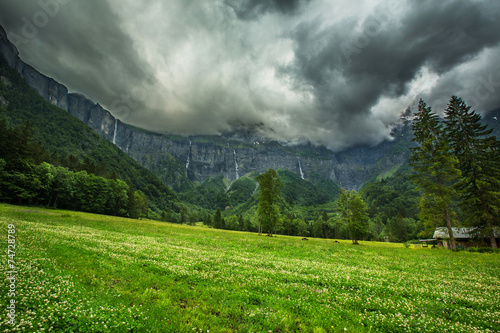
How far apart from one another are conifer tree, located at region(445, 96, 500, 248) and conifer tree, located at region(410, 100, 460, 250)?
8.00 ft

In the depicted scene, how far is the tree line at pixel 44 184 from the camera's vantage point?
59.2 m

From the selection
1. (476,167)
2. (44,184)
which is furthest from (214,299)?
(44,184)

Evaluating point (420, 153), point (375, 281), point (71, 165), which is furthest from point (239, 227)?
point (375, 281)

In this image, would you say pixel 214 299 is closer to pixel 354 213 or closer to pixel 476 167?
pixel 476 167

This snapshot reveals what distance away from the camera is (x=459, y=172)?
34844 mm

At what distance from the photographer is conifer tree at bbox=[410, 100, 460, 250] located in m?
35.9

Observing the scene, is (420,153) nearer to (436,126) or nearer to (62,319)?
(436,126)

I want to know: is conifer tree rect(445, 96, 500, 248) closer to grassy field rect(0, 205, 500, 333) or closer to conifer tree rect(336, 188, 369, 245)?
conifer tree rect(336, 188, 369, 245)

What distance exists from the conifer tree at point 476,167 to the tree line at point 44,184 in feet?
341

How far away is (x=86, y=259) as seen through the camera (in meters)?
12.3

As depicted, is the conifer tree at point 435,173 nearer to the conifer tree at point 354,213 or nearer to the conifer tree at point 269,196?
the conifer tree at point 354,213

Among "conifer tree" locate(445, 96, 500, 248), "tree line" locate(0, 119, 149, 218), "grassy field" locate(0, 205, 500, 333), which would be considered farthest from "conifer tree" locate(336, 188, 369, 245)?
"tree line" locate(0, 119, 149, 218)

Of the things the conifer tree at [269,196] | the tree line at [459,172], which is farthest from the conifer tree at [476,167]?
the conifer tree at [269,196]

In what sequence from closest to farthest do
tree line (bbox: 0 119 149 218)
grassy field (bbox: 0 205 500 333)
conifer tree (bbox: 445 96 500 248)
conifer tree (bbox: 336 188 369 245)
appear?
grassy field (bbox: 0 205 500 333) → conifer tree (bbox: 445 96 500 248) → conifer tree (bbox: 336 188 369 245) → tree line (bbox: 0 119 149 218)
